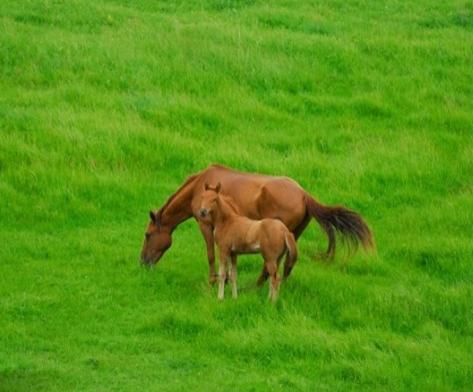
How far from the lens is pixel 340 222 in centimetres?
1399

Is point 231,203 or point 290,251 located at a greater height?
point 231,203

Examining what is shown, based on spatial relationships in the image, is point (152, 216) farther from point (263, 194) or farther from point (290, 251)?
point (290, 251)

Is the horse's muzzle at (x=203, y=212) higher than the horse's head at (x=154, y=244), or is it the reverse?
the horse's muzzle at (x=203, y=212)

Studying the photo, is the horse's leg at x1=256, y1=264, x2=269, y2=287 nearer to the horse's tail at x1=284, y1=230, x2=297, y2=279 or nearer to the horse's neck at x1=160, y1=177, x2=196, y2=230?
the horse's tail at x1=284, y1=230, x2=297, y2=279

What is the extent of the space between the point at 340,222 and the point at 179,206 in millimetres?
1963

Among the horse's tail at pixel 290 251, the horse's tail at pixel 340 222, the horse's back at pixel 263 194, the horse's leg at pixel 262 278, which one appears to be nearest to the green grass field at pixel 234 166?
the horse's leg at pixel 262 278

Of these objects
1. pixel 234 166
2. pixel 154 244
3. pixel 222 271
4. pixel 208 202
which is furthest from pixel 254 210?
pixel 234 166

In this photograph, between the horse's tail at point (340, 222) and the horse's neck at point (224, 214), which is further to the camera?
the horse's tail at point (340, 222)

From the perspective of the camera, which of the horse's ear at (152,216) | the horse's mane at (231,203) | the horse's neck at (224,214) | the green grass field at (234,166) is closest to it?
the green grass field at (234,166)

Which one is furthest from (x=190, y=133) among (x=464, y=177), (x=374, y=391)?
(x=374, y=391)

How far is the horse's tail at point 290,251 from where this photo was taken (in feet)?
42.9

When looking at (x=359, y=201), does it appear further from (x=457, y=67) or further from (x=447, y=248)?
(x=457, y=67)

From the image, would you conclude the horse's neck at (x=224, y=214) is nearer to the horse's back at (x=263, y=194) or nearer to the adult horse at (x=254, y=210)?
the adult horse at (x=254, y=210)

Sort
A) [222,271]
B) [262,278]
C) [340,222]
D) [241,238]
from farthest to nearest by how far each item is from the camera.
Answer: [340,222]
[262,278]
[222,271]
[241,238]
